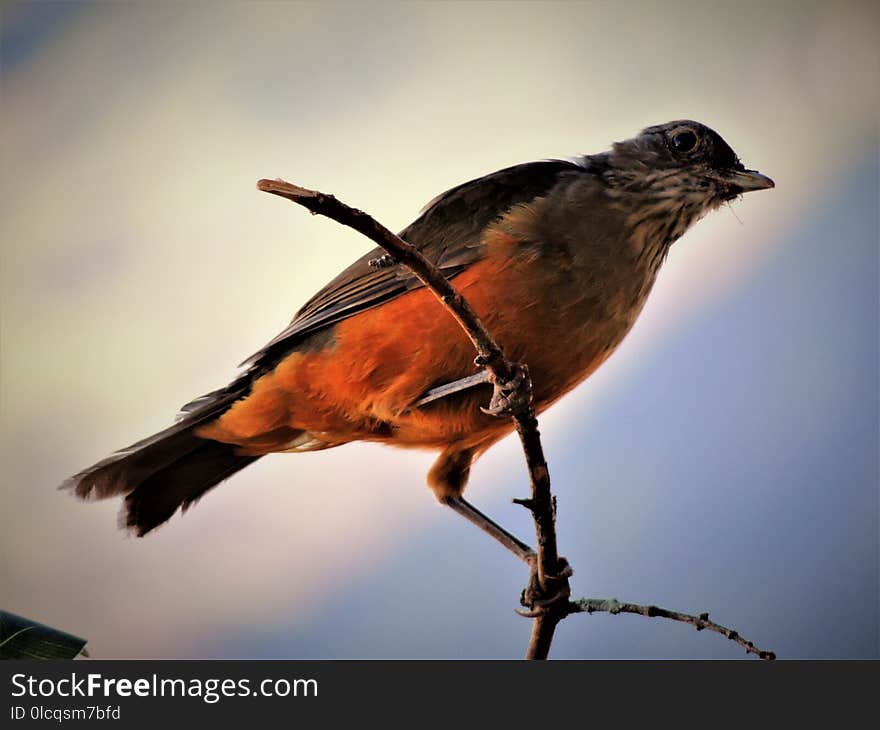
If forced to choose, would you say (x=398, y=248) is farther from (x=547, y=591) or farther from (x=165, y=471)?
(x=165, y=471)

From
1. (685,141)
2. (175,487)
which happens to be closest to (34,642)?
(175,487)

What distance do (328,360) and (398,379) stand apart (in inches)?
10.2

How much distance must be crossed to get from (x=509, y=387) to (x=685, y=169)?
55.5 inches

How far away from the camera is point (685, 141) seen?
11.6 ft

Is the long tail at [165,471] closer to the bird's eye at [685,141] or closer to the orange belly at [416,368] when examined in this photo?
the orange belly at [416,368]

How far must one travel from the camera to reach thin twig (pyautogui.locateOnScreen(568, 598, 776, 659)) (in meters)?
2.55

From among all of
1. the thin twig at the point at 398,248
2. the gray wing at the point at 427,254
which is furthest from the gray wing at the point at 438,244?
the thin twig at the point at 398,248

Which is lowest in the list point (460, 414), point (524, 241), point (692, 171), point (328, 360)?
point (460, 414)

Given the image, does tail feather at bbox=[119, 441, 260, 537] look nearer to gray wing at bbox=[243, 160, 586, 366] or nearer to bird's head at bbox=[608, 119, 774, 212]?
gray wing at bbox=[243, 160, 586, 366]

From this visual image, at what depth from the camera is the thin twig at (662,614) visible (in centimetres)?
255

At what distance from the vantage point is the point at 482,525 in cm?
346

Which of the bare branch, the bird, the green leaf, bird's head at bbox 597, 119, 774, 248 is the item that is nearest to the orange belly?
the bird

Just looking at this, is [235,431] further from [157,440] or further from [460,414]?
[460,414]
